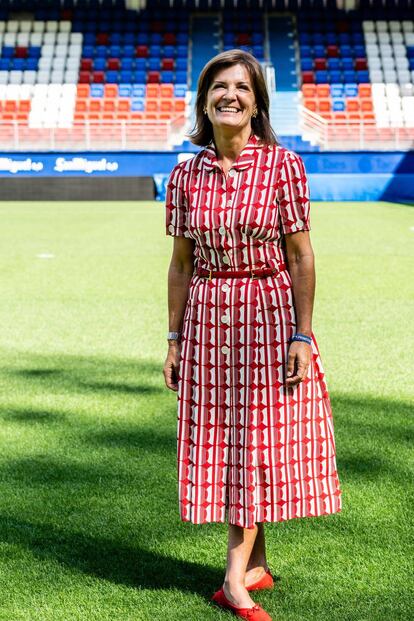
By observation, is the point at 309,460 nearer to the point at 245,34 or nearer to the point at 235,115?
the point at 235,115

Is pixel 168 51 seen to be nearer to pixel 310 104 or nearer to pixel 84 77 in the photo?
pixel 84 77

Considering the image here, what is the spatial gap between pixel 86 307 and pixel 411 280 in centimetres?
392

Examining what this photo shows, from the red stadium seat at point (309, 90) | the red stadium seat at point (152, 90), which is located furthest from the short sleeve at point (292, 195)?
the red stadium seat at point (152, 90)

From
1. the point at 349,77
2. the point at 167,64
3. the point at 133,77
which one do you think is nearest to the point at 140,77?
the point at 133,77

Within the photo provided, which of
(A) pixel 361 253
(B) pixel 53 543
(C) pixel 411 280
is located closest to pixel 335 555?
(B) pixel 53 543

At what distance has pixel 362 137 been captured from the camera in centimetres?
2809

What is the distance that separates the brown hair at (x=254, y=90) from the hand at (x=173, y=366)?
667mm

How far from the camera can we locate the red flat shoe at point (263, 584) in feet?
11.3

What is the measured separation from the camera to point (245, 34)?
3616 centimetres

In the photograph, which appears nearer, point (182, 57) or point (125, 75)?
point (125, 75)

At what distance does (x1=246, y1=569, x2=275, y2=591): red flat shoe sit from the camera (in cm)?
345

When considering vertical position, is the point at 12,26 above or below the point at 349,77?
above

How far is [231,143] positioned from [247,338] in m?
0.60

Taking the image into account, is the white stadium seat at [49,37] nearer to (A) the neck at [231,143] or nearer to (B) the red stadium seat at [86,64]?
(B) the red stadium seat at [86,64]
